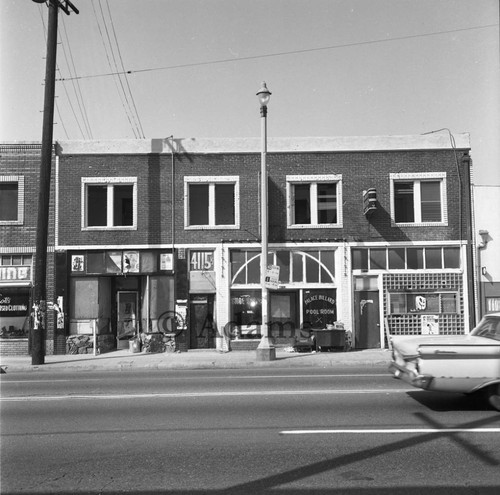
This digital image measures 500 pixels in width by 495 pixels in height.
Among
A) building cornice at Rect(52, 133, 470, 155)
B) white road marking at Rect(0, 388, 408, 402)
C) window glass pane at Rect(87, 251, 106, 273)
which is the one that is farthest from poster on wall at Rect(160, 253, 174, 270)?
white road marking at Rect(0, 388, 408, 402)

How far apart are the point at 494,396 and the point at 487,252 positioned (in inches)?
499

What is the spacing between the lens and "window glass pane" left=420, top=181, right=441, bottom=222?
19984mm

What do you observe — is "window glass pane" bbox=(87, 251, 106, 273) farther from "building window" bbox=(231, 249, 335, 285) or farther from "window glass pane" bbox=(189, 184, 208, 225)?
"building window" bbox=(231, 249, 335, 285)

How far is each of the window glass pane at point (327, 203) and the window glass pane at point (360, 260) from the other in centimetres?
142

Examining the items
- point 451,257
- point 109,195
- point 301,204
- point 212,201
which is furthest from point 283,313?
point 109,195

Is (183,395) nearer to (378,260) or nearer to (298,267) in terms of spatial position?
(298,267)

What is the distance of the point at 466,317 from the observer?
19.6 m

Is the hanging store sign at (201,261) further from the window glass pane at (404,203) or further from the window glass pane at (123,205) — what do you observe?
the window glass pane at (404,203)

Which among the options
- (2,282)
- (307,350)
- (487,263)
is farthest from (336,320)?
(2,282)

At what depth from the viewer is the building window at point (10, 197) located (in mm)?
19703

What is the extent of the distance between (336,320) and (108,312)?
8.11m

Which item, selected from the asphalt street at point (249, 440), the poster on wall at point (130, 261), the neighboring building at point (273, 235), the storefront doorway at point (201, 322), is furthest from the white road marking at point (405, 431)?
the poster on wall at point (130, 261)

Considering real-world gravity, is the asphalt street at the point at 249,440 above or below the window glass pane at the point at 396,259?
below

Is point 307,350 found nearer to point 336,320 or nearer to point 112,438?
point 336,320
